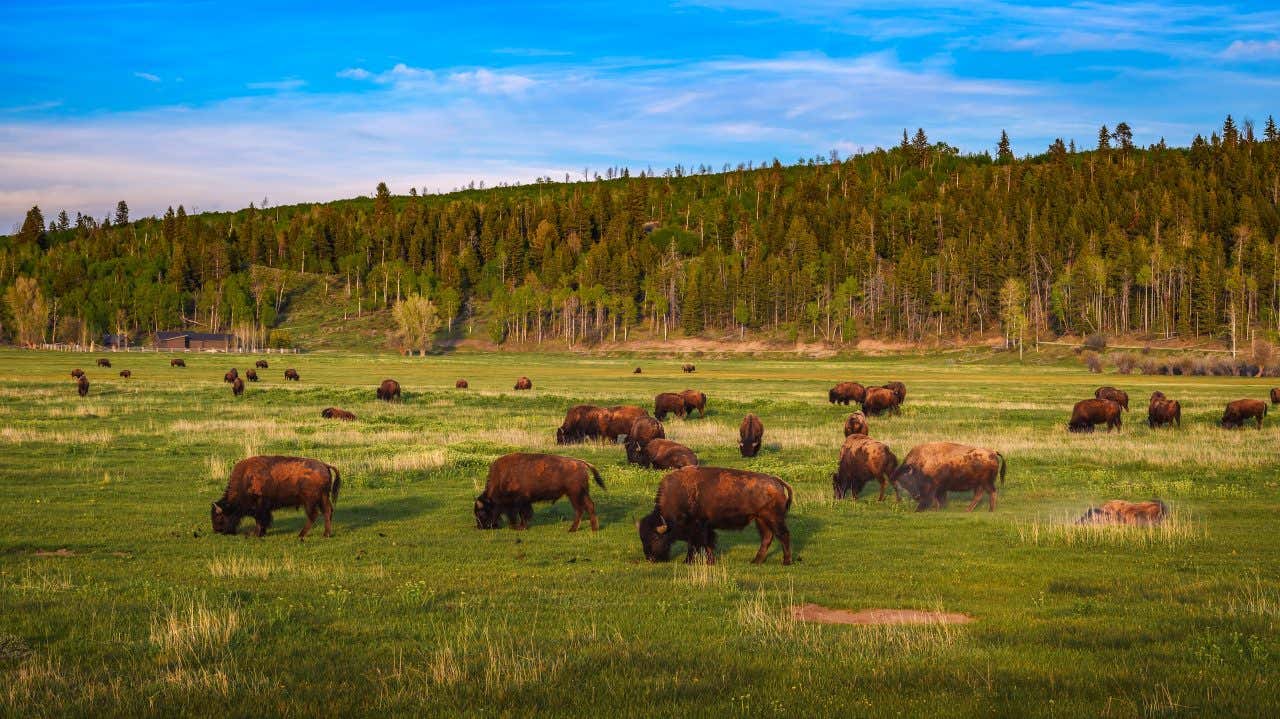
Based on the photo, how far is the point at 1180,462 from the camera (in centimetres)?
2567

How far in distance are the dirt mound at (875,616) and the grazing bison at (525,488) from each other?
22.6ft

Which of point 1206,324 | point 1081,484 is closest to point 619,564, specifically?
point 1081,484

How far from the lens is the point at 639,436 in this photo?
2672 centimetres

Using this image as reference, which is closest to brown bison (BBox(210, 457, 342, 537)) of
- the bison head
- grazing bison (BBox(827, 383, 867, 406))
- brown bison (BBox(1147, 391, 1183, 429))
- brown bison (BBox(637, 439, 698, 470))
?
the bison head

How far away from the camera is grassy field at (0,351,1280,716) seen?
24.8 ft

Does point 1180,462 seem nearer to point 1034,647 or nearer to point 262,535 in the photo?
point 1034,647

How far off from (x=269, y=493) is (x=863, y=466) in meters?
12.6

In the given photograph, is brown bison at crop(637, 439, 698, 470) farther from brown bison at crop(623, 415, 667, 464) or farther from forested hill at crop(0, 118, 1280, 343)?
forested hill at crop(0, 118, 1280, 343)

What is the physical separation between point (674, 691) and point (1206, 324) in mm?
131783

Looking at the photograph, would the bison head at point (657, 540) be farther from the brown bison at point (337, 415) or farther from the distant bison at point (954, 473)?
the brown bison at point (337, 415)

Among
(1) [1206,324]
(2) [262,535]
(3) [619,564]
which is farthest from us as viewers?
(1) [1206,324]

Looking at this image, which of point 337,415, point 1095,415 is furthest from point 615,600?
point 337,415

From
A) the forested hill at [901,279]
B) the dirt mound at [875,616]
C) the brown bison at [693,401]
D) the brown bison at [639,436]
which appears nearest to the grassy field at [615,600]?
the dirt mound at [875,616]

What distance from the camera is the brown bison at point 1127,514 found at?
1647cm
